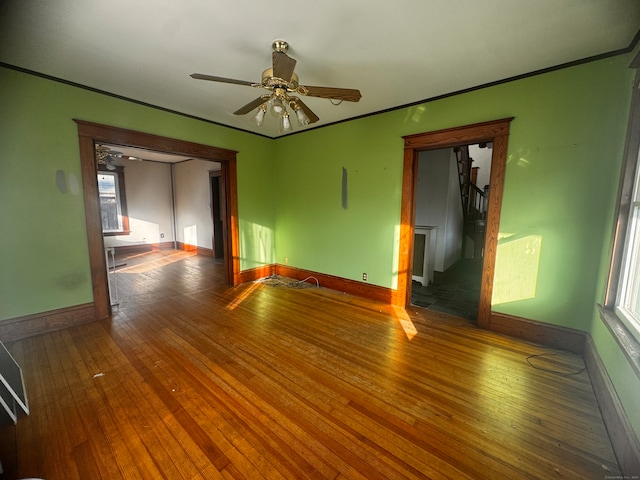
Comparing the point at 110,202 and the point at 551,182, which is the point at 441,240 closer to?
the point at 551,182

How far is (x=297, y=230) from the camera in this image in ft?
15.3

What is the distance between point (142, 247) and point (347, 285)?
652 cm

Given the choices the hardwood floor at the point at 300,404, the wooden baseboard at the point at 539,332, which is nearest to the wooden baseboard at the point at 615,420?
the hardwood floor at the point at 300,404

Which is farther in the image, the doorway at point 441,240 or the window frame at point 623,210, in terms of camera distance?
the doorway at point 441,240

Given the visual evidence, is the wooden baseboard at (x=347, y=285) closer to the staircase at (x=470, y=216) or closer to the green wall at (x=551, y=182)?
the green wall at (x=551, y=182)

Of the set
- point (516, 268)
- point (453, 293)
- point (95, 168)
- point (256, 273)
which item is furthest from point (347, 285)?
point (95, 168)

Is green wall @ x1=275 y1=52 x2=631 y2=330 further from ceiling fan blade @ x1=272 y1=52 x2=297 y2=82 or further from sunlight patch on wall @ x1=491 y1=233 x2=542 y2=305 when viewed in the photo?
ceiling fan blade @ x1=272 y1=52 x2=297 y2=82

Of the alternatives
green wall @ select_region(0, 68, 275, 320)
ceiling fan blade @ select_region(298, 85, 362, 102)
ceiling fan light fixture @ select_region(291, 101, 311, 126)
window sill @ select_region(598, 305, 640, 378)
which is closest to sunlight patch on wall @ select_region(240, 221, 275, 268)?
green wall @ select_region(0, 68, 275, 320)

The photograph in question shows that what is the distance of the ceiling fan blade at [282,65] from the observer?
66.9 inches

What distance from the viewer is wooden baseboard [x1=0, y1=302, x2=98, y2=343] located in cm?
251

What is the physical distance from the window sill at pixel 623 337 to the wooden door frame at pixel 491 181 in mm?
927

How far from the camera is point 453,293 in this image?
401 cm

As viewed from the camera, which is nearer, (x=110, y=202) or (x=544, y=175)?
(x=544, y=175)

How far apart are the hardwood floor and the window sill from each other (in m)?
0.53
